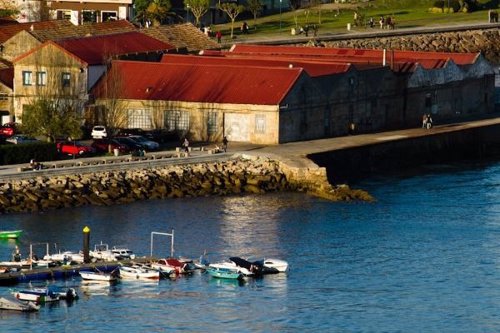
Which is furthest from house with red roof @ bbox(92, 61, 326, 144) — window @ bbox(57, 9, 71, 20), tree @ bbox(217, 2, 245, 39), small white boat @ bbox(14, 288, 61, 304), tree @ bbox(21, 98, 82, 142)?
tree @ bbox(217, 2, 245, 39)

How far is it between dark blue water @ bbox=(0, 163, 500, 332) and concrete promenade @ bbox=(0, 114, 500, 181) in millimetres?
3271

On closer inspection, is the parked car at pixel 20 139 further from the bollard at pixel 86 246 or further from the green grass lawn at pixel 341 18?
the green grass lawn at pixel 341 18

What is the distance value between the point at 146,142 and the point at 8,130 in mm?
8040

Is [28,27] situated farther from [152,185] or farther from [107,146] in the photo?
[152,185]

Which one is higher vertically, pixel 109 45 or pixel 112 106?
pixel 109 45

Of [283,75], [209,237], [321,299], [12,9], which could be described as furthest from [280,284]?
[12,9]

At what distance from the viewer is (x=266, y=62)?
5167 inches

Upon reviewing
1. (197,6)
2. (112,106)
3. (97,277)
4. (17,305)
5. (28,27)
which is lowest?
(17,305)

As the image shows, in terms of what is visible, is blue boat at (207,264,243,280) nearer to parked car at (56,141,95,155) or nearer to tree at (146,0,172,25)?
parked car at (56,141,95,155)

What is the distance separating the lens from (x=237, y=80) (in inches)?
4803

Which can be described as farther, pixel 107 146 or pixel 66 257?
pixel 107 146

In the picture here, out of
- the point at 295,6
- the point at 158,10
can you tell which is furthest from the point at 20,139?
the point at 295,6

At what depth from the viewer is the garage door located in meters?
119

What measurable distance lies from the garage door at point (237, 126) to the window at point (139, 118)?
15.7 feet
